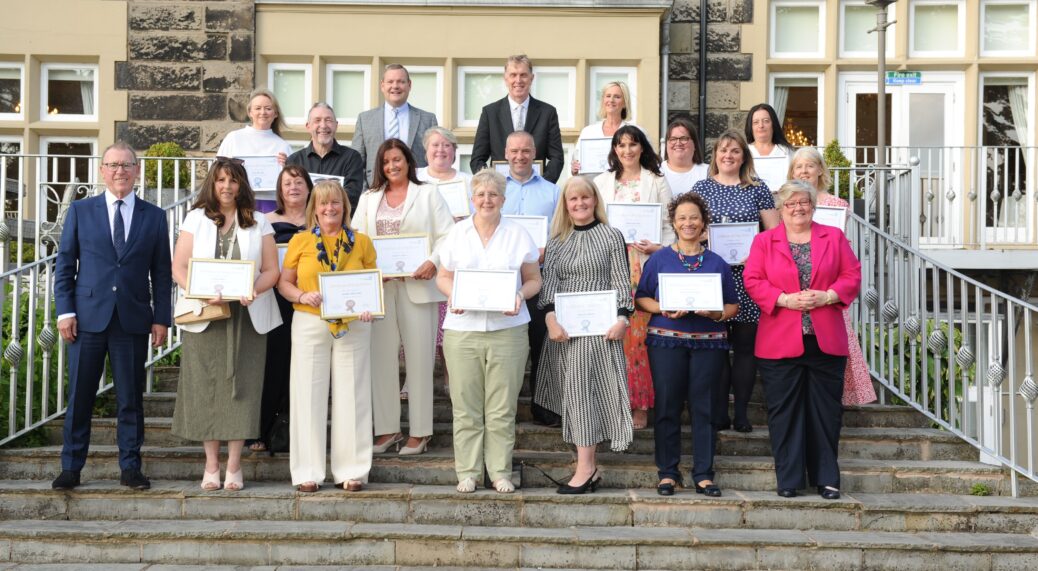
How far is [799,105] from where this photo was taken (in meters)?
11.7

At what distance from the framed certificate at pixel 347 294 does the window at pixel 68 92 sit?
22.1 ft

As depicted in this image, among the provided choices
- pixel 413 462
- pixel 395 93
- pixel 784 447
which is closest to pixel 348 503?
pixel 413 462

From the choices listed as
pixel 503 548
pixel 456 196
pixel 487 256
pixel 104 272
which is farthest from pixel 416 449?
pixel 104 272

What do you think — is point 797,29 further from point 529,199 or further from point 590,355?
point 590,355

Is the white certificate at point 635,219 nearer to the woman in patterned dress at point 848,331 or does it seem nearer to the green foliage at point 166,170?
the woman in patterned dress at point 848,331

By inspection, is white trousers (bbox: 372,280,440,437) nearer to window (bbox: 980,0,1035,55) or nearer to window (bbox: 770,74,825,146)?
window (bbox: 770,74,825,146)

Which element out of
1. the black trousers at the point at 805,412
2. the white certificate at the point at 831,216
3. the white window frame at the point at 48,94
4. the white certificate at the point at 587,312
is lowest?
the black trousers at the point at 805,412

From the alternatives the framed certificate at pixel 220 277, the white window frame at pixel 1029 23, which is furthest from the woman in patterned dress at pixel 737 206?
the white window frame at pixel 1029 23

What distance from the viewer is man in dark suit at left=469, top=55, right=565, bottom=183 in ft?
24.3

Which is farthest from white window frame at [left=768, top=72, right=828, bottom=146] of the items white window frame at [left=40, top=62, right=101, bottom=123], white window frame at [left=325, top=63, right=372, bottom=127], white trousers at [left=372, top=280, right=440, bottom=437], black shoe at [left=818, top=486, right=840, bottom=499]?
white window frame at [left=40, top=62, right=101, bottom=123]

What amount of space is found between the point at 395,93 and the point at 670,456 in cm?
314

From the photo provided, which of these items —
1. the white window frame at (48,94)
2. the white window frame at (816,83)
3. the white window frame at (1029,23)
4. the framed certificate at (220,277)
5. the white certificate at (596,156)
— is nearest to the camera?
the framed certificate at (220,277)

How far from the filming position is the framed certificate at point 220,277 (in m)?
5.59

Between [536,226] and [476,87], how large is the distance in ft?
16.7
